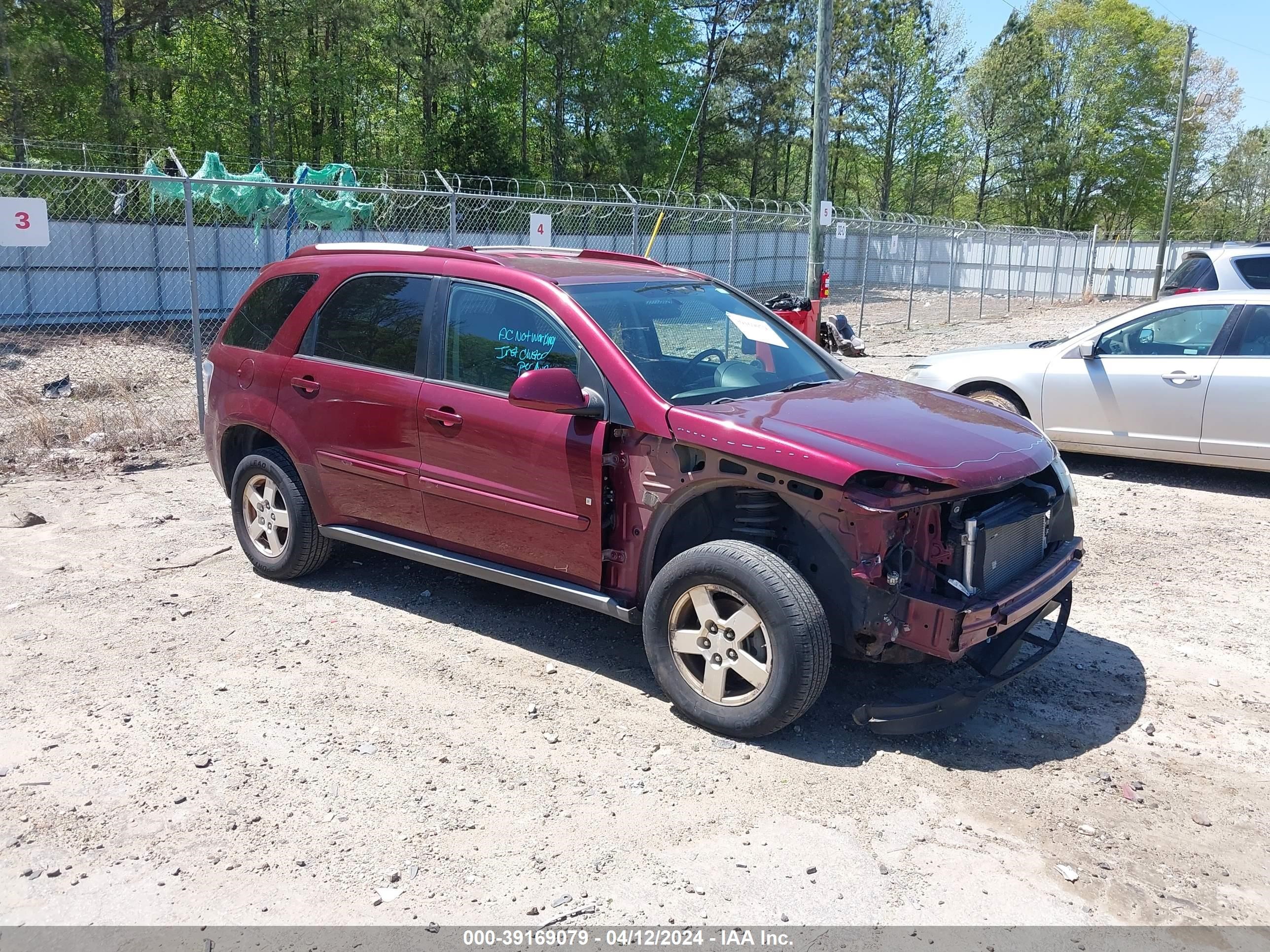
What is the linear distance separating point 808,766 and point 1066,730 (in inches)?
47.4

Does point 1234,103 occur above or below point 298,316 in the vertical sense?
above

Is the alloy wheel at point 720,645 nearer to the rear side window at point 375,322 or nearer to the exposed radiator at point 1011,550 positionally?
the exposed radiator at point 1011,550

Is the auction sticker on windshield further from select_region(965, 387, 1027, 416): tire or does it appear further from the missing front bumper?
select_region(965, 387, 1027, 416): tire

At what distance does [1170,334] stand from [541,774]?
694cm

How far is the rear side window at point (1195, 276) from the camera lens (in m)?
11.3

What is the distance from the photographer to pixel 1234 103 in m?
57.8

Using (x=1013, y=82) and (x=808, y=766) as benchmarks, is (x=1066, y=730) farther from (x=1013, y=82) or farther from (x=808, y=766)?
(x=1013, y=82)

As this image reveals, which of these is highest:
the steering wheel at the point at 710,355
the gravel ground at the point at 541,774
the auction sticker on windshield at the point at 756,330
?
the auction sticker on windshield at the point at 756,330

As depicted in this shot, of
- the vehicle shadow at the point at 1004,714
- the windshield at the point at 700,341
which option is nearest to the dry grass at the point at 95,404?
the windshield at the point at 700,341

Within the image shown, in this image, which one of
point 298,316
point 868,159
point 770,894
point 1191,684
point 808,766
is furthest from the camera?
point 868,159

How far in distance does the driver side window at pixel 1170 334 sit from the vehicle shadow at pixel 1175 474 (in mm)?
971

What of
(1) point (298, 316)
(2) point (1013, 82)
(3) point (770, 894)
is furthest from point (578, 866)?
(2) point (1013, 82)

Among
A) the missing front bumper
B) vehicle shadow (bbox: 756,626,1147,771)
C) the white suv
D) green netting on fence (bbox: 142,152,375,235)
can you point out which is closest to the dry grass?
green netting on fence (bbox: 142,152,375,235)

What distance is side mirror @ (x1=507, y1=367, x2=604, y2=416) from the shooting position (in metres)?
4.23
